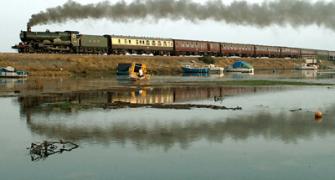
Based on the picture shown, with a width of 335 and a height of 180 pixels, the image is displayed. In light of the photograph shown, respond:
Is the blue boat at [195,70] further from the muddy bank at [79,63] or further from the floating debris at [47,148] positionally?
the floating debris at [47,148]

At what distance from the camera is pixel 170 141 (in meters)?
17.9

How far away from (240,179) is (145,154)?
13.0ft

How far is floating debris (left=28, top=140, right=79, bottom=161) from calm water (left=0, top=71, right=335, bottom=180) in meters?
0.24

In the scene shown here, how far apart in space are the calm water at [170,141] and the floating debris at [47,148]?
0.78 ft

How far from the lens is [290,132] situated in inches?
786

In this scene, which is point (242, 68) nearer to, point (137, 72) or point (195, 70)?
point (195, 70)

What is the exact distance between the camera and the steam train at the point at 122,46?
71.8 metres

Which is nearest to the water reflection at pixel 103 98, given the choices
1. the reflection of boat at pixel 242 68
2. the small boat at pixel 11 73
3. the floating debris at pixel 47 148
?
the floating debris at pixel 47 148

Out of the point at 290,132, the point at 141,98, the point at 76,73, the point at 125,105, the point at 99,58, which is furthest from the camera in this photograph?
the point at 99,58

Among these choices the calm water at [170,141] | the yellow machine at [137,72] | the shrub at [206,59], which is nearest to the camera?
the calm water at [170,141]

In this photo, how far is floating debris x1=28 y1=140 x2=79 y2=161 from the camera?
614 inches

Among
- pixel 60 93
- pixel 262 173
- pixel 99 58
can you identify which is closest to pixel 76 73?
pixel 99 58

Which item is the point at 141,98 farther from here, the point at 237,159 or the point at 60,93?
the point at 237,159

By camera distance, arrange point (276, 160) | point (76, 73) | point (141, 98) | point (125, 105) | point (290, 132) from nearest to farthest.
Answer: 1. point (276, 160)
2. point (290, 132)
3. point (125, 105)
4. point (141, 98)
5. point (76, 73)
